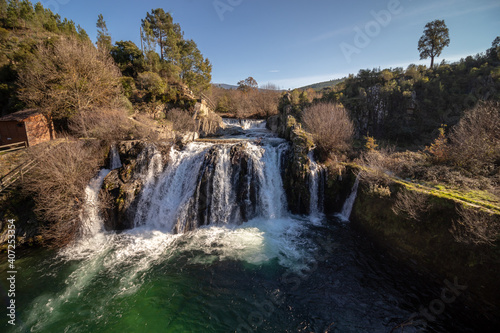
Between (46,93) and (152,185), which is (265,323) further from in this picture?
(46,93)

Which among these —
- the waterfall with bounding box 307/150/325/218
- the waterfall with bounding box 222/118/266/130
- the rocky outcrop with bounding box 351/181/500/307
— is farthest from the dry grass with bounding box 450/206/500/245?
the waterfall with bounding box 222/118/266/130

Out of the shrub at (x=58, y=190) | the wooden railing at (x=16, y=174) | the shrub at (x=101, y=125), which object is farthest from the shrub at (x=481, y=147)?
the wooden railing at (x=16, y=174)

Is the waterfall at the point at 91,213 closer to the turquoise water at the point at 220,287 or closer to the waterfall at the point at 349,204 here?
the turquoise water at the point at 220,287

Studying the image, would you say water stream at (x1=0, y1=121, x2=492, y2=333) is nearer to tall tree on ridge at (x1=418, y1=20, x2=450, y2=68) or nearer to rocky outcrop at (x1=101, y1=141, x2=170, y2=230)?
rocky outcrop at (x1=101, y1=141, x2=170, y2=230)

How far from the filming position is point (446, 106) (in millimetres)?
21625

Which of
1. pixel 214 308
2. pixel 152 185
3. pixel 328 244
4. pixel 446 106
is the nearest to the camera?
pixel 214 308

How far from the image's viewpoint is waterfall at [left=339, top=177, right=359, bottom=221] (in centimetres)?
1296

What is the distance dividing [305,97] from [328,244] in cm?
2078

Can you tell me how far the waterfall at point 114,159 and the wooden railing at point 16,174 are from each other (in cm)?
398

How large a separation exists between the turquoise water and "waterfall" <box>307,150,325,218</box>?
8.42ft

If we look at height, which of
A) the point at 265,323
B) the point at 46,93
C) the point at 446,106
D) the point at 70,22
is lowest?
the point at 265,323

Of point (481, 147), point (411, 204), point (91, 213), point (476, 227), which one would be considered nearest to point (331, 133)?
point (411, 204)

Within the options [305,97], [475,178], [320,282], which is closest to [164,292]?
[320,282]

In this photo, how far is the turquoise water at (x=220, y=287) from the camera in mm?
6906
